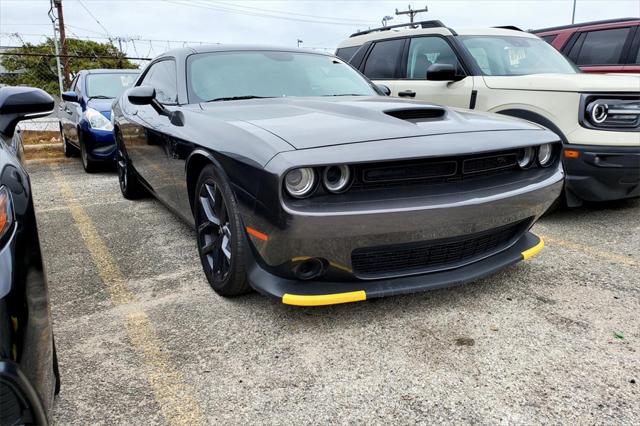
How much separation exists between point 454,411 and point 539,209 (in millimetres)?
1361

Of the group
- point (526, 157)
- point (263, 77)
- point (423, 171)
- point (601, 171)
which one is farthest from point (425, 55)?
point (423, 171)

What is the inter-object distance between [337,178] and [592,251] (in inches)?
87.0

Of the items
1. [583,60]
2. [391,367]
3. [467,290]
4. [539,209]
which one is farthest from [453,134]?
[583,60]

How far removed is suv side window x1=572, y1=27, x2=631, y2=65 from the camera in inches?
242

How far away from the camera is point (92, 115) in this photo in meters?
6.54

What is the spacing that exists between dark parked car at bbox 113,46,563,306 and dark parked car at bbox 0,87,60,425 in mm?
898

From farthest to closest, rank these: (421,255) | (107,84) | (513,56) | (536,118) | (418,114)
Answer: (107,84) → (513,56) → (536,118) → (418,114) → (421,255)

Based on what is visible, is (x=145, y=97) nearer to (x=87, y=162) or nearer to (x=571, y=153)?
(x=571, y=153)

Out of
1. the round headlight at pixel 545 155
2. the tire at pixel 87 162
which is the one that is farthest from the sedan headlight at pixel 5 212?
the tire at pixel 87 162

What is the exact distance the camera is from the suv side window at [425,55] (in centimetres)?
506

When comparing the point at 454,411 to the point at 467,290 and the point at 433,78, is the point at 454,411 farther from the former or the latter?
the point at 433,78

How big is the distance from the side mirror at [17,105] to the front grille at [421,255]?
157 cm

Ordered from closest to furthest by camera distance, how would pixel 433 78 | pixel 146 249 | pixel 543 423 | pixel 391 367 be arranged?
pixel 543 423, pixel 391 367, pixel 146 249, pixel 433 78

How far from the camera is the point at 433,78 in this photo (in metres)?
4.71
